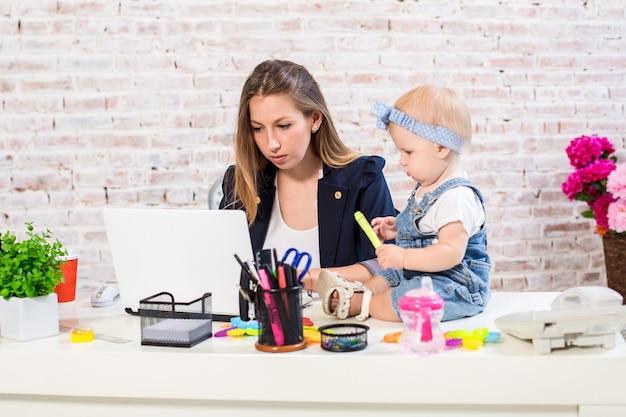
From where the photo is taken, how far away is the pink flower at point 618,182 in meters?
2.91

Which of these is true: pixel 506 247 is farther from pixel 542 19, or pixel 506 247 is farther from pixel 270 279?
pixel 270 279

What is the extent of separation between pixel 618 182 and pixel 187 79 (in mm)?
1891

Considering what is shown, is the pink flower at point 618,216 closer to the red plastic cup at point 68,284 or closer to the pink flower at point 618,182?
the pink flower at point 618,182

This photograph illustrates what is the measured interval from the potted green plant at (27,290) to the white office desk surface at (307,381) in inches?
2.7

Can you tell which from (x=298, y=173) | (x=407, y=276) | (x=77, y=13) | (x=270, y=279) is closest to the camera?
(x=270, y=279)

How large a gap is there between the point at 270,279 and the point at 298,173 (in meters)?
1.02

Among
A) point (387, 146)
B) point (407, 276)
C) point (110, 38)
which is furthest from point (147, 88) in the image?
point (407, 276)

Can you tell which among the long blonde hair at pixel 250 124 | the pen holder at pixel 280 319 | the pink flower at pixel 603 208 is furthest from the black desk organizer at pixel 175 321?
the pink flower at pixel 603 208

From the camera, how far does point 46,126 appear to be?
10.6 ft

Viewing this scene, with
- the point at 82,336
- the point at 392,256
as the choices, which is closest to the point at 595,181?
the point at 392,256

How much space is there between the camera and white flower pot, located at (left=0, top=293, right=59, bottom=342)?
1.39 metres

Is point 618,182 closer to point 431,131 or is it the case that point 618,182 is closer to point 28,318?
point 431,131

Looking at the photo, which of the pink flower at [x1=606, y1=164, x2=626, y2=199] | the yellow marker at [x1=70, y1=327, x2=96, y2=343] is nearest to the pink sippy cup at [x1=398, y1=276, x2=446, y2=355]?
the yellow marker at [x1=70, y1=327, x2=96, y2=343]

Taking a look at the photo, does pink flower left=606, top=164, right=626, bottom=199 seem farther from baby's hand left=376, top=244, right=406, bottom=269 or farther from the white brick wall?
baby's hand left=376, top=244, right=406, bottom=269
